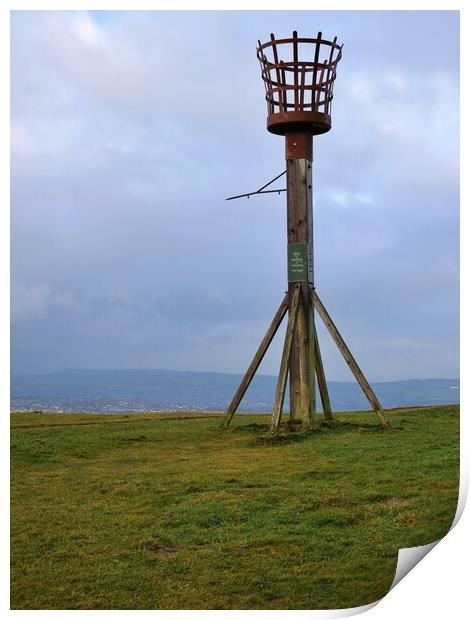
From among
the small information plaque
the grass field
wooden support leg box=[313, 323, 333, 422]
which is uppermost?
the small information plaque

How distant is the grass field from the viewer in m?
7.20

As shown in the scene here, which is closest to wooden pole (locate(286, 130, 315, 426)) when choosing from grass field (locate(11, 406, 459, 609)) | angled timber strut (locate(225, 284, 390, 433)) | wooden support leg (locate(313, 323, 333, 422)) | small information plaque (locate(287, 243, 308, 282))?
small information plaque (locate(287, 243, 308, 282))

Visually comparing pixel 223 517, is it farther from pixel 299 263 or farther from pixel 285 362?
pixel 299 263

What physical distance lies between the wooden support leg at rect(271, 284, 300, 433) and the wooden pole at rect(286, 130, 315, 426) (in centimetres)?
7

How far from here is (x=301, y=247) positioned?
14.4 metres

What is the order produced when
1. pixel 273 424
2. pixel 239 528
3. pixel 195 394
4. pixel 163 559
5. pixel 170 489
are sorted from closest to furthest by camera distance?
pixel 163 559 < pixel 239 528 < pixel 170 489 < pixel 273 424 < pixel 195 394

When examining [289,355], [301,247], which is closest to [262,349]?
[289,355]

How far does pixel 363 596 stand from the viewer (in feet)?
23.7

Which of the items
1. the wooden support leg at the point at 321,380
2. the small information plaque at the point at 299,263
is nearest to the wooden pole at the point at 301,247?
the small information plaque at the point at 299,263

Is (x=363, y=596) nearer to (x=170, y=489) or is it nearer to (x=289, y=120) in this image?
(x=170, y=489)

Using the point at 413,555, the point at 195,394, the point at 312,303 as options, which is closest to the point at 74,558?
the point at 413,555

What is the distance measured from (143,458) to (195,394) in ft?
107

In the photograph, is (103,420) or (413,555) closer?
(413,555)

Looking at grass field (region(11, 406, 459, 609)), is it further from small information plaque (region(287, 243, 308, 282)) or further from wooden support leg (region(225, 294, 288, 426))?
small information plaque (region(287, 243, 308, 282))
